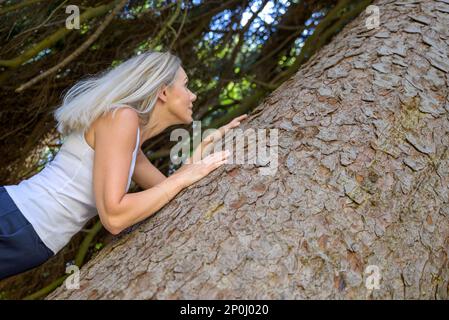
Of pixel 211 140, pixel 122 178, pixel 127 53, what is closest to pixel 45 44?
pixel 127 53

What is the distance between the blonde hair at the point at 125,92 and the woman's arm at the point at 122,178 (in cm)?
7

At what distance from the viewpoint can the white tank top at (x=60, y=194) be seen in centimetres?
198

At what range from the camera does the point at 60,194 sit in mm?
1987

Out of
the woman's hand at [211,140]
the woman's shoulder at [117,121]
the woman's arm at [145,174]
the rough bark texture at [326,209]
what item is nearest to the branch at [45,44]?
the woman's arm at [145,174]

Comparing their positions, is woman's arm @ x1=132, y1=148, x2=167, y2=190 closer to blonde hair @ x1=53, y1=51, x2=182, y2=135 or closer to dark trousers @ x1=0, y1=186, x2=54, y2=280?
blonde hair @ x1=53, y1=51, x2=182, y2=135

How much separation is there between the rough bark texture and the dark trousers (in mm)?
378

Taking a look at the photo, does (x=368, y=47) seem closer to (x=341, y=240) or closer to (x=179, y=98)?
(x=179, y=98)

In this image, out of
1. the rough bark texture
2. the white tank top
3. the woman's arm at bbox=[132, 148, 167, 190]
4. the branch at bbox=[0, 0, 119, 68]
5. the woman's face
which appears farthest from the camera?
the branch at bbox=[0, 0, 119, 68]

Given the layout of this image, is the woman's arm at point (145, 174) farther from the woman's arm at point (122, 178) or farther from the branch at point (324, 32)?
the branch at point (324, 32)

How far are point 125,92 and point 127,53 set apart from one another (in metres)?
1.62

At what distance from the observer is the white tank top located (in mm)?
1977

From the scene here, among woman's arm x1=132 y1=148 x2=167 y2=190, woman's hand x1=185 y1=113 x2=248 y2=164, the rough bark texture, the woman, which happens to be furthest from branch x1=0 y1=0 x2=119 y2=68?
the rough bark texture
